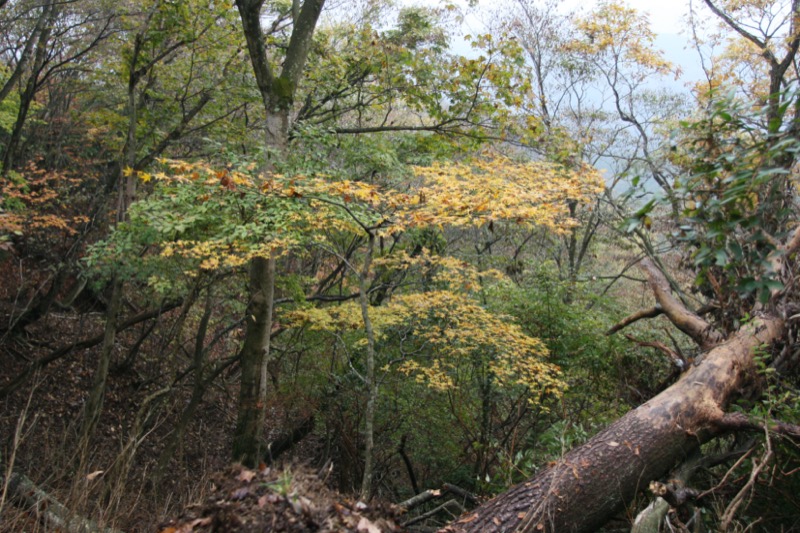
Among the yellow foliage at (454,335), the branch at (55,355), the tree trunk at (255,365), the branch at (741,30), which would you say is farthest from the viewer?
the branch at (741,30)

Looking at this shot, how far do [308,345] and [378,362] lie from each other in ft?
5.06

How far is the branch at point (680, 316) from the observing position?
5129 mm

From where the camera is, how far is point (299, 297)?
7.73 meters

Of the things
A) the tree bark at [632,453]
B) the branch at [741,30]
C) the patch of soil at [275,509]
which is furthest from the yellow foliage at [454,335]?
the branch at [741,30]

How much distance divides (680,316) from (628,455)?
2591mm

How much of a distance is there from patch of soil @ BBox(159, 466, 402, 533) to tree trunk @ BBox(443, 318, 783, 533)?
124cm

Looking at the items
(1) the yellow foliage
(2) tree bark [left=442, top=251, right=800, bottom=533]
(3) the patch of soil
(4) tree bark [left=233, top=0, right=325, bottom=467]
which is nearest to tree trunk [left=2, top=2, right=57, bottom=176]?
(4) tree bark [left=233, top=0, right=325, bottom=467]

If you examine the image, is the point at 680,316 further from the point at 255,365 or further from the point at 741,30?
the point at 741,30

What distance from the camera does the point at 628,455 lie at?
3.71 m

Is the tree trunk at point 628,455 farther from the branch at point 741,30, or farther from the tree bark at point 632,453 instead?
the branch at point 741,30

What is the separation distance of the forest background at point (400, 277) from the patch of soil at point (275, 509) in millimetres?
643

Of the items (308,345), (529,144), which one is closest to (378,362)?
(308,345)

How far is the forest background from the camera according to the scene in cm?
347

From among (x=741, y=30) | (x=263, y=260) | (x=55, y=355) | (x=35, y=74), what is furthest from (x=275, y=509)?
(x=741, y=30)
